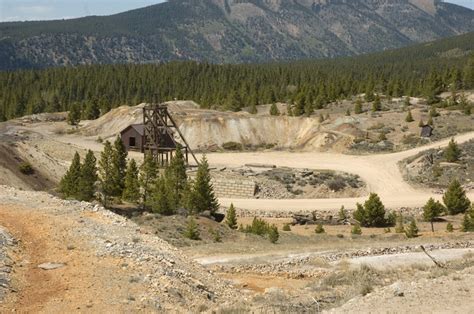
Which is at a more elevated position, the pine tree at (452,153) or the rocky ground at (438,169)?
the pine tree at (452,153)

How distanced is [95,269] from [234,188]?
4297cm

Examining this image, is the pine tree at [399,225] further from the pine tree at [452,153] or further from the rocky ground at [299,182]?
the pine tree at [452,153]

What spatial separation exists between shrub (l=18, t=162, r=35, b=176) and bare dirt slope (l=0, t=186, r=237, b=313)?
2798 cm

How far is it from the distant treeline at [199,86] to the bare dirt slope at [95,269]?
71.3m

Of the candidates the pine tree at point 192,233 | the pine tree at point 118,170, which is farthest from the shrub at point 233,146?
the pine tree at point 192,233

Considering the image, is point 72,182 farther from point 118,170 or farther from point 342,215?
point 342,215

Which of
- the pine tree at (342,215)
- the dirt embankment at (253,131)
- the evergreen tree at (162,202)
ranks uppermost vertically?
the dirt embankment at (253,131)

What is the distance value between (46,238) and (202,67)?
494ft

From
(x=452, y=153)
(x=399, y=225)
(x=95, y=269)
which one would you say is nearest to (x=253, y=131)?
(x=452, y=153)

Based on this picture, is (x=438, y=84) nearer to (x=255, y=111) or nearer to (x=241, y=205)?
(x=255, y=111)

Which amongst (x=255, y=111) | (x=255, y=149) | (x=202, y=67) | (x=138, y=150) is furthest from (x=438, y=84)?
(x=202, y=67)

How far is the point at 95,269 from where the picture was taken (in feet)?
68.1

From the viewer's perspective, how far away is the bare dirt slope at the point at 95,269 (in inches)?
730

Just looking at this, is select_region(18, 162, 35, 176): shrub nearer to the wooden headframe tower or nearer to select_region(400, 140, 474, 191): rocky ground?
the wooden headframe tower
